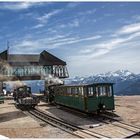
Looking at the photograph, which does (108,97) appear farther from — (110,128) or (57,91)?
(57,91)

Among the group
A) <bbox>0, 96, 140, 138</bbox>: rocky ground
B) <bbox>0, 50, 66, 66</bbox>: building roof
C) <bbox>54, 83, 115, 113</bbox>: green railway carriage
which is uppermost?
<bbox>0, 50, 66, 66</bbox>: building roof

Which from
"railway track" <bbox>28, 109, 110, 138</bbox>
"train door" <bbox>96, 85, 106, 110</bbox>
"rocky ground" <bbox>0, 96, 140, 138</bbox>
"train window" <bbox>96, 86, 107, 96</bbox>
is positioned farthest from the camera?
"train window" <bbox>96, 86, 107, 96</bbox>

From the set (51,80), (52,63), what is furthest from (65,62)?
(51,80)

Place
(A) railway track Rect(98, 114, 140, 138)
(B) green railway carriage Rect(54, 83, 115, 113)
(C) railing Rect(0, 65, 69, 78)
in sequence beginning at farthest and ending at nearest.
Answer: (C) railing Rect(0, 65, 69, 78) → (B) green railway carriage Rect(54, 83, 115, 113) → (A) railway track Rect(98, 114, 140, 138)

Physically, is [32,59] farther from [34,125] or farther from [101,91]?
[34,125]

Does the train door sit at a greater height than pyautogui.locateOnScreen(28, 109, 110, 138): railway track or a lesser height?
greater

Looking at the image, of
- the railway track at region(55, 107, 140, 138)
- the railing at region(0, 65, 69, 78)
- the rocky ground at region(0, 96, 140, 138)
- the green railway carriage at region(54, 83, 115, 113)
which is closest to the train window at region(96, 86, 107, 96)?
the green railway carriage at region(54, 83, 115, 113)

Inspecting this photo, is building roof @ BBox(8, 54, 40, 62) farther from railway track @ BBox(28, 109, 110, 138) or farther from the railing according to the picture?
railway track @ BBox(28, 109, 110, 138)

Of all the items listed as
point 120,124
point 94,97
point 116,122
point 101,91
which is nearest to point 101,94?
point 101,91

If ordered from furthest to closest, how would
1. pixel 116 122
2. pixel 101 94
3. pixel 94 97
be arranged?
pixel 101 94 → pixel 94 97 → pixel 116 122

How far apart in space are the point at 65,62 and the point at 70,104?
30320 mm

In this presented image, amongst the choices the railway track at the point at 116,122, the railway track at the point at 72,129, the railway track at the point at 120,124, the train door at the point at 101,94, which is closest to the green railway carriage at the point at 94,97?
the train door at the point at 101,94

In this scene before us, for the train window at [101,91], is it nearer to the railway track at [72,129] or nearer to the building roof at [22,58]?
the railway track at [72,129]

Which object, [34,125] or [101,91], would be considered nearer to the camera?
[34,125]
